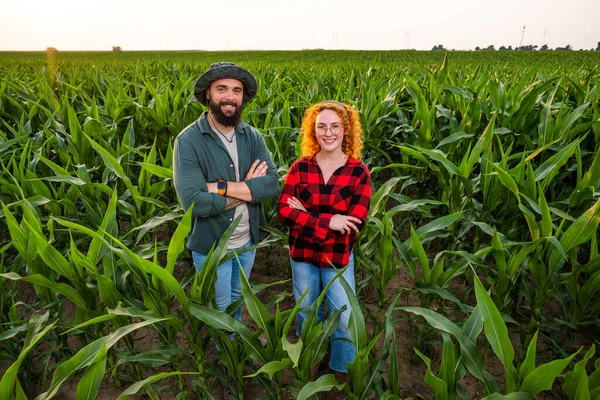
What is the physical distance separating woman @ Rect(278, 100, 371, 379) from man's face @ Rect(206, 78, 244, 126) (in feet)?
1.01

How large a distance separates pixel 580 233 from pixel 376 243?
2.61ft

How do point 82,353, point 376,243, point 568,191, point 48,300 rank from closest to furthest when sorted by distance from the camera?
point 82,353, point 48,300, point 376,243, point 568,191

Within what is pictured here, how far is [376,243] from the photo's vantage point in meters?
1.77

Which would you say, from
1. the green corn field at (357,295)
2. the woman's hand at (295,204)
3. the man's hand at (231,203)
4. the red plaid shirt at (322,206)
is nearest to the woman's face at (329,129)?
the red plaid shirt at (322,206)

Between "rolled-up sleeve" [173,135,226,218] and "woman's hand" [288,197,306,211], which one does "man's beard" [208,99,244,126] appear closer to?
"rolled-up sleeve" [173,135,226,218]

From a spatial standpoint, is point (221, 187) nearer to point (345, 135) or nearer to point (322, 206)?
point (322, 206)

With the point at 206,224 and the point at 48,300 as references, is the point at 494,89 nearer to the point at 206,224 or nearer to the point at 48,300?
the point at 206,224

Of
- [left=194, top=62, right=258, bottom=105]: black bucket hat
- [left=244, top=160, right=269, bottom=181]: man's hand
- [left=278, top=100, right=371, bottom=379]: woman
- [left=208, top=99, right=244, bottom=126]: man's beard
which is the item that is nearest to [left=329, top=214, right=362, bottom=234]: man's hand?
[left=278, top=100, right=371, bottom=379]: woman

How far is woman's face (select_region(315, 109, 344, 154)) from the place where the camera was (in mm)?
1398

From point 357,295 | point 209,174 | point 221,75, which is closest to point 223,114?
point 221,75

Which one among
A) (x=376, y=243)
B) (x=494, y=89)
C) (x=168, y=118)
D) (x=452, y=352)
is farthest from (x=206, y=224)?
(x=494, y=89)

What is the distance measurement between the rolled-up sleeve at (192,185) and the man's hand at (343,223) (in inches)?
18.2

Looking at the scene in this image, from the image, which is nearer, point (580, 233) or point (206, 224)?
point (580, 233)

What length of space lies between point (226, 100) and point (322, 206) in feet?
1.95
